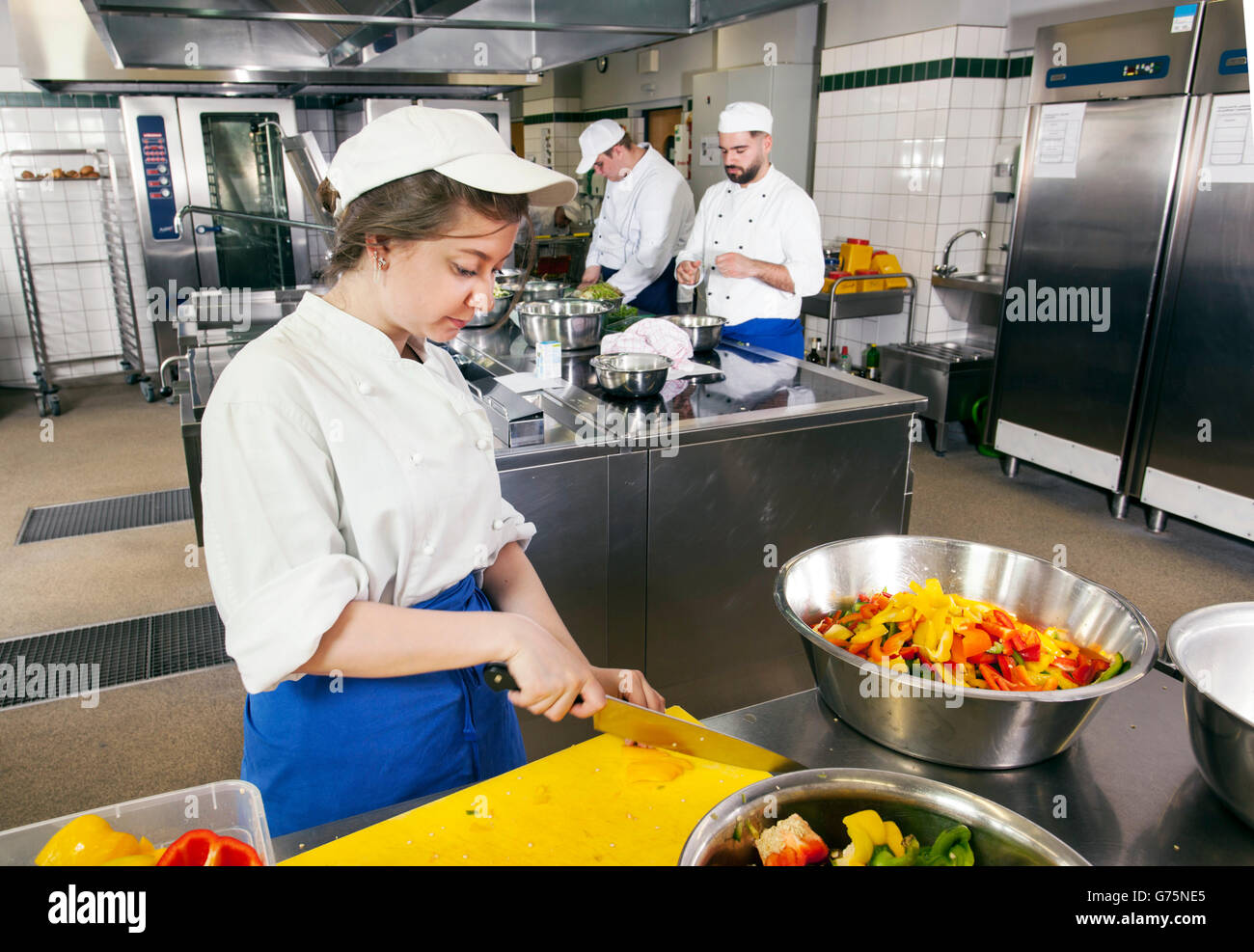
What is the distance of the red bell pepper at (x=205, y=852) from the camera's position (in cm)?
80

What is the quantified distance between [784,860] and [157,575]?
3.45 meters

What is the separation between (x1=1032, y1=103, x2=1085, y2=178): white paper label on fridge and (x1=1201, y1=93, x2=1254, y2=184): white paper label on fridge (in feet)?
1.94

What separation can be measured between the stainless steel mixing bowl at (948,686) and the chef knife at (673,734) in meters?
0.13

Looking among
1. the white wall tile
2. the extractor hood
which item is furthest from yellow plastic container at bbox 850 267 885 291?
the extractor hood

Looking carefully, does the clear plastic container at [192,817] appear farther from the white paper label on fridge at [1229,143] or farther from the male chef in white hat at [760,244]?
the white paper label on fridge at [1229,143]

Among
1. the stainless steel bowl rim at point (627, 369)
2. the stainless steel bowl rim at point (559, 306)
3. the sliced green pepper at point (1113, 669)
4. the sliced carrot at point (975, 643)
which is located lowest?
the sliced green pepper at point (1113, 669)

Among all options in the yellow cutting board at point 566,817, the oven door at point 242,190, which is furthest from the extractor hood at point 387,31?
the oven door at point 242,190

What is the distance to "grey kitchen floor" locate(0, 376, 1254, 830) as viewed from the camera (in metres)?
2.49

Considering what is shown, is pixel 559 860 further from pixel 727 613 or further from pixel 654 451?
pixel 727 613

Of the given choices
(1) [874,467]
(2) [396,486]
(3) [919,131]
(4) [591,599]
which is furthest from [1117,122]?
(2) [396,486]

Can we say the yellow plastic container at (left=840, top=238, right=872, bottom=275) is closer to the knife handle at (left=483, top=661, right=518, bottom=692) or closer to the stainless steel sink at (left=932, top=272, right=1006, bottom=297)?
the stainless steel sink at (left=932, top=272, right=1006, bottom=297)

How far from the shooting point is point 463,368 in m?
2.80

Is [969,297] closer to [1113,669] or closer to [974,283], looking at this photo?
[974,283]

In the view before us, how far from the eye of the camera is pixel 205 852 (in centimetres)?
81
